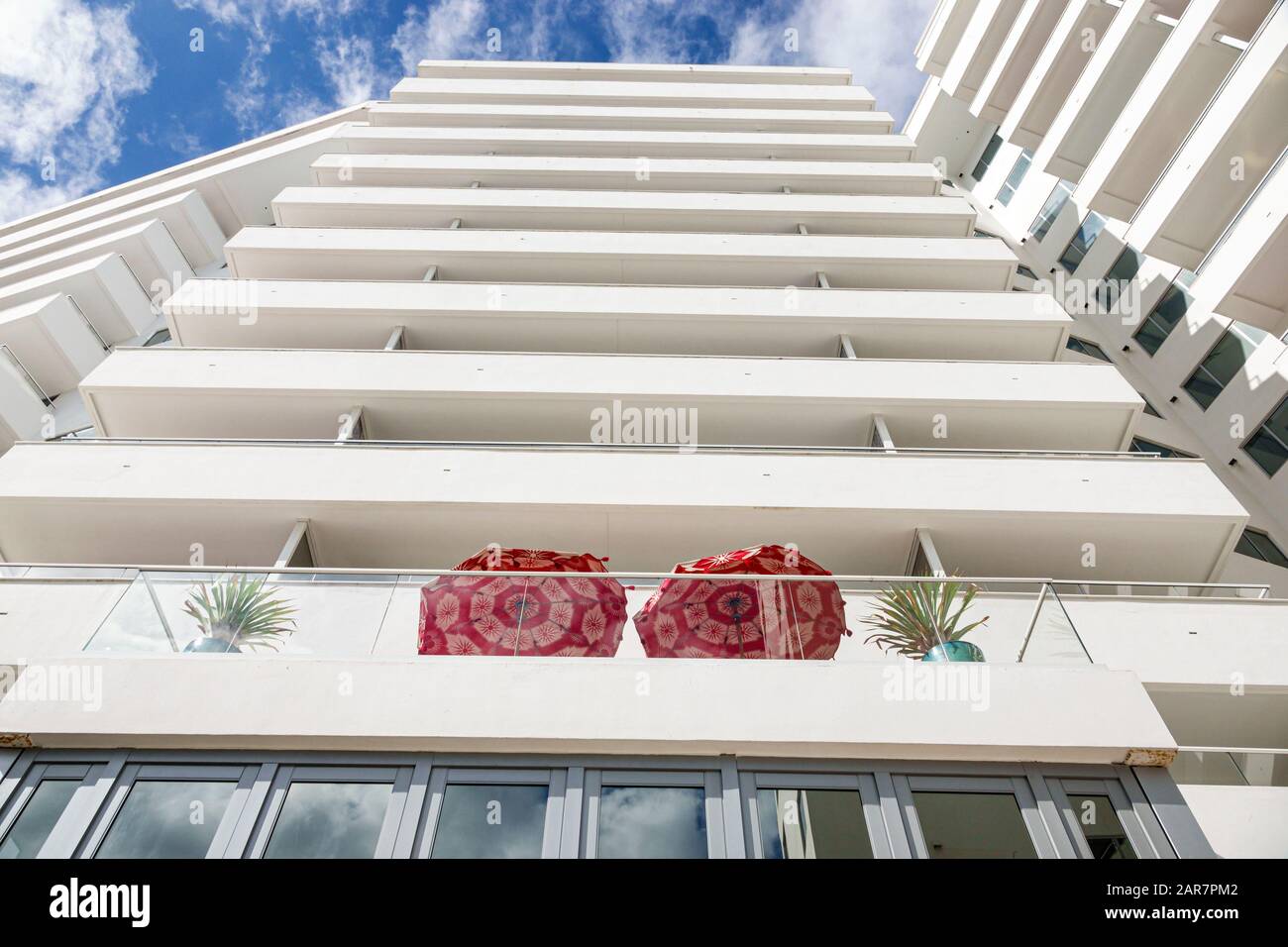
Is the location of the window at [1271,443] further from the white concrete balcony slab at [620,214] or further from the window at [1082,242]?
the window at [1082,242]

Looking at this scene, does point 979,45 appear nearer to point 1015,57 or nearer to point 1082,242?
point 1015,57

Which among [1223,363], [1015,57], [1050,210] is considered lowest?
[1223,363]

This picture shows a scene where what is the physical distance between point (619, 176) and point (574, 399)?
9.80 m

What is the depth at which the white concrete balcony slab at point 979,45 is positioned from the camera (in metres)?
20.3

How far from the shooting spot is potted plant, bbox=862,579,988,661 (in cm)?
612

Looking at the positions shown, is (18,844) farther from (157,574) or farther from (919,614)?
(919,614)

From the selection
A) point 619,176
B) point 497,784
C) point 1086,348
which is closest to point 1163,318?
point 1086,348

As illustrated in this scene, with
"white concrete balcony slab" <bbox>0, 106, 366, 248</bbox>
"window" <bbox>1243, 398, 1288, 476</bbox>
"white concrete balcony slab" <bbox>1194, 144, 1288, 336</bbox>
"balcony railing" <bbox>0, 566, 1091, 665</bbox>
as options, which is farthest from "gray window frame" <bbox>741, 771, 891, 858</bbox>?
"white concrete balcony slab" <bbox>0, 106, 366, 248</bbox>

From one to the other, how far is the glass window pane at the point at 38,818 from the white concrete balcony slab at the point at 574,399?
7.20 m


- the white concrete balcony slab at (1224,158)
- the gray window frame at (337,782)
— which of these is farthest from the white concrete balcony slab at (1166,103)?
the gray window frame at (337,782)

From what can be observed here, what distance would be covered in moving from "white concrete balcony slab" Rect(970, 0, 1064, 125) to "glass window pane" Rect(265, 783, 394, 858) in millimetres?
19825

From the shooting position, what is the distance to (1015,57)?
769 inches

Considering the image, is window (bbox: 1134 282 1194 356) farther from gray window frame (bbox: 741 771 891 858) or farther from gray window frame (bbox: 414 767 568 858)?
gray window frame (bbox: 414 767 568 858)
